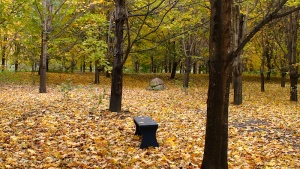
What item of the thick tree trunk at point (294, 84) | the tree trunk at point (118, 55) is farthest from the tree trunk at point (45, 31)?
the thick tree trunk at point (294, 84)

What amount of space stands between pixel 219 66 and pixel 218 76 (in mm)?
144

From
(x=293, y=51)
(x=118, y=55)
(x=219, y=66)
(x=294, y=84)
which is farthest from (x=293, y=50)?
(x=219, y=66)

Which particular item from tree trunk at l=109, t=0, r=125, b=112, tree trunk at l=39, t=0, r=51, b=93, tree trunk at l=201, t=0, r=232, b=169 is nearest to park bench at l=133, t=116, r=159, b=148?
tree trunk at l=201, t=0, r=232, b=169

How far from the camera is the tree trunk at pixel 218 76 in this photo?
154 inches

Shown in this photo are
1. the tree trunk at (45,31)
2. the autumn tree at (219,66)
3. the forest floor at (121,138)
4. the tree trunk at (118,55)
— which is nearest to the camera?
the autumn tree at (219,66)

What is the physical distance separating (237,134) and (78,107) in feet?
19.4

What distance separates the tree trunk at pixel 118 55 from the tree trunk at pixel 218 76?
218 inches

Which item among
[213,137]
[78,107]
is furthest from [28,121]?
[213,137]

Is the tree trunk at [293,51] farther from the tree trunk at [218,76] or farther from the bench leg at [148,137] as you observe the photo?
the tree trunk at [218,76]

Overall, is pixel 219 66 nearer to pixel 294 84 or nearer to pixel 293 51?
pixel 294 84

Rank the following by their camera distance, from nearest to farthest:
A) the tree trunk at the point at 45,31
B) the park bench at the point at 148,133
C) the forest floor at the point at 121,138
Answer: the forest floor at the point at 121,138
the park bench at the point at 148,133
the tree trunk at the point at 45,31

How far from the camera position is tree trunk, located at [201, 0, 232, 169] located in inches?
154

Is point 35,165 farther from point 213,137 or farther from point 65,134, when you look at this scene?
point 213,137

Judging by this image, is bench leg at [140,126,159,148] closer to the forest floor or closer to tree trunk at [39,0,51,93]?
the forest floor
